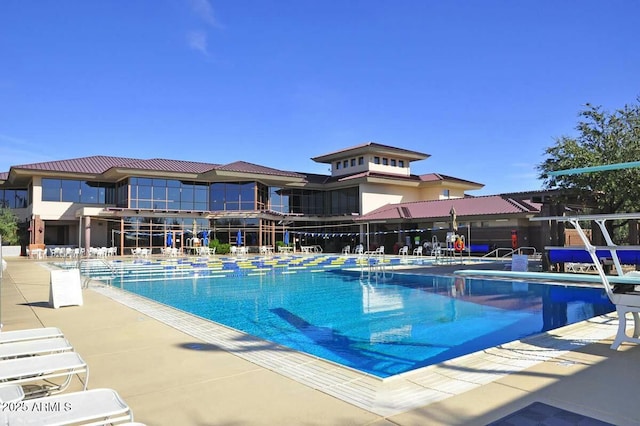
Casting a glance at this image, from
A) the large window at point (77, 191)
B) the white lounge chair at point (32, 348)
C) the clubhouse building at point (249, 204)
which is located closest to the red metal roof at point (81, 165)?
the clubhouse building at point (249, 204)

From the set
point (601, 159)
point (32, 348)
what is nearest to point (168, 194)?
point (601, 159)

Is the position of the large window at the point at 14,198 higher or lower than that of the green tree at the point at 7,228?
higher

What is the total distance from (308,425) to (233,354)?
7.62 ft

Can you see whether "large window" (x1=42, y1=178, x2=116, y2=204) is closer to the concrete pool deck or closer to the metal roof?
the metal roof

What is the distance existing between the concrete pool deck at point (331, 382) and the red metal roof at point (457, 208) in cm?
2216

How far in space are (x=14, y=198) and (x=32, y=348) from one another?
1572 inches

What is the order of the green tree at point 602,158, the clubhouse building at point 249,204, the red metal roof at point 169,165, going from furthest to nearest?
the red metal roof at point 169,165 < the clubhouse building at point 249,204 < the green tree at point 602,158

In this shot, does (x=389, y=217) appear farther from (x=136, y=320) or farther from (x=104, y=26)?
(x=136, y=320)

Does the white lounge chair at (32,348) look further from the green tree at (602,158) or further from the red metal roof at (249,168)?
the red metal roof at (249,168)

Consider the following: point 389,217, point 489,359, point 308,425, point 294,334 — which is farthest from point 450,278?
point 389,217

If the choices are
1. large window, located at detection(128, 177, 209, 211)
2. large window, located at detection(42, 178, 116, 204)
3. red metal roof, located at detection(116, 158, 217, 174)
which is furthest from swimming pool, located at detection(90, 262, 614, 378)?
large window, located at detection(42, 178, 116, 204)

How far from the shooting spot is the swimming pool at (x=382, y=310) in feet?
24.1

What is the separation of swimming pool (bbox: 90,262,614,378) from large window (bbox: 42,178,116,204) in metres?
19.5

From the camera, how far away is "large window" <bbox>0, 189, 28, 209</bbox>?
1444 inches
